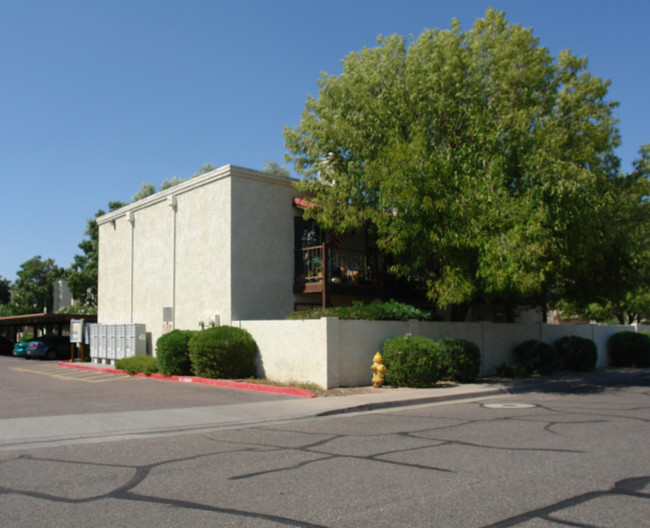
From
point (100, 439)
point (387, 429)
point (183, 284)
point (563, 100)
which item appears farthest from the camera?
point (183, 284)

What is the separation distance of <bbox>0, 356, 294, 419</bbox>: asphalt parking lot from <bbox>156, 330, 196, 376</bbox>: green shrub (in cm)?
56

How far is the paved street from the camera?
5.27 metres

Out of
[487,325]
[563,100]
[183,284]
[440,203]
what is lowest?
[487,325]

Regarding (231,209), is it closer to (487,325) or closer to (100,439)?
(487,325)

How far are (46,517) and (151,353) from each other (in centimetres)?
1942

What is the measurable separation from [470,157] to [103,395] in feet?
37.7

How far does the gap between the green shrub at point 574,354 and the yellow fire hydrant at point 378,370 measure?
30.7 feet

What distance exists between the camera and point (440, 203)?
51.6 feet

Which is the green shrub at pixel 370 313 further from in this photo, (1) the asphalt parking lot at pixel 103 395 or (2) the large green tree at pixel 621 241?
(2) the large green tree at pixel 621 241

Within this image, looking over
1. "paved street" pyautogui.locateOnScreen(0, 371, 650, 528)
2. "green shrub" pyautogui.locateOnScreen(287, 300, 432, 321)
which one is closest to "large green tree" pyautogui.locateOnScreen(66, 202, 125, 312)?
"green shrub" pyautogui.locateOnScreen(287, 300, 432, 321)

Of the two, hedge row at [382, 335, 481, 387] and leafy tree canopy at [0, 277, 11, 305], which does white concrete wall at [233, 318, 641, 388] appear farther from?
leafy tree canopy at [0, 277, 11, 305]

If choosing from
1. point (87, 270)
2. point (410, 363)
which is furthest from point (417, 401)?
point (87, 270)

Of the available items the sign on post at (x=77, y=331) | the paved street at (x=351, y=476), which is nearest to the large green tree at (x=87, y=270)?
the sign on post at (x=77, y=331)

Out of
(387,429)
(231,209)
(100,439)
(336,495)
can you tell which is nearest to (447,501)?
(336,495)
